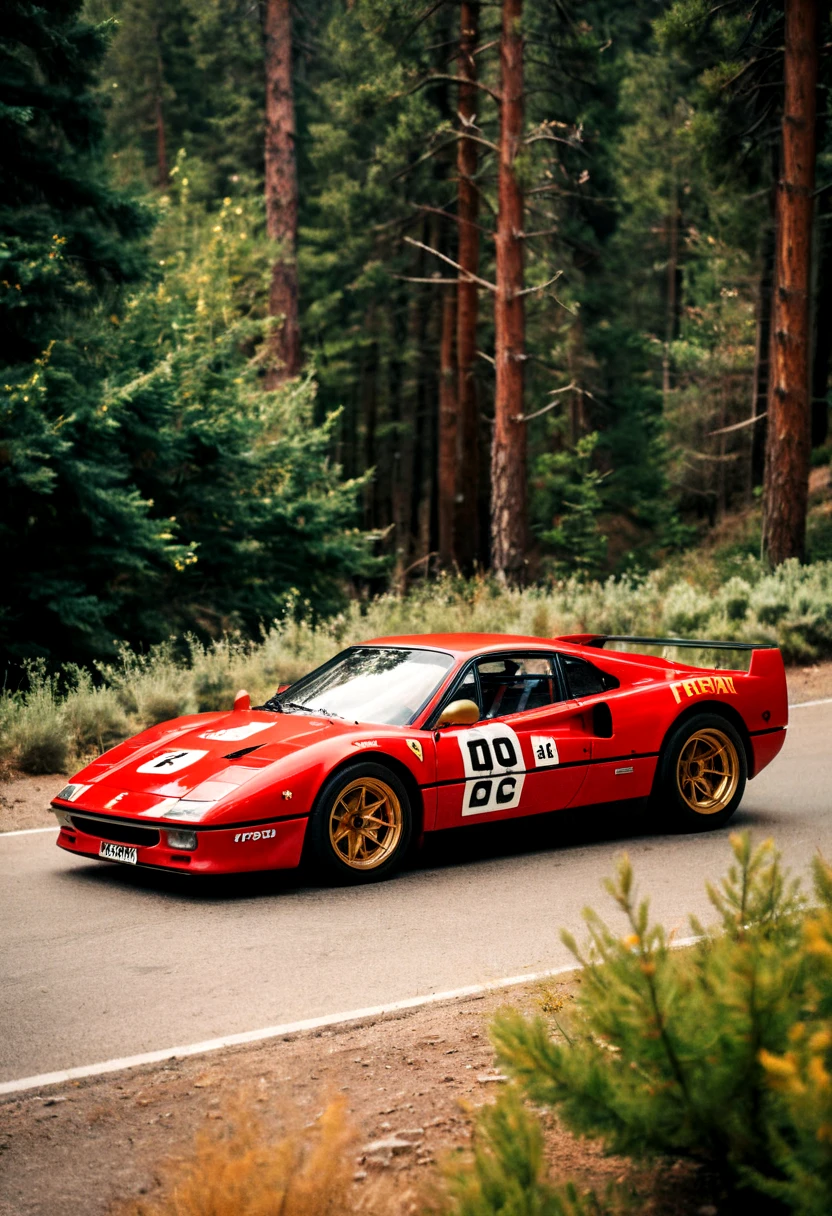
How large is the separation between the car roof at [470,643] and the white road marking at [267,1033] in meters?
2.88

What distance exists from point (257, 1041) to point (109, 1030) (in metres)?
0.66

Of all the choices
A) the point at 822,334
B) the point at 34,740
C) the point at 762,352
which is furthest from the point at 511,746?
the point at 762,352

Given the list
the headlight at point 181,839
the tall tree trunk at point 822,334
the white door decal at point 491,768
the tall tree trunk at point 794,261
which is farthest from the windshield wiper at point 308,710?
the tall tree trunk at point 822,334

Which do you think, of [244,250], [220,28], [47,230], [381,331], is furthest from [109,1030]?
[220,28]

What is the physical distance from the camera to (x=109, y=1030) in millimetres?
5395

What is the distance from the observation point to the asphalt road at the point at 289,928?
557 centimetres

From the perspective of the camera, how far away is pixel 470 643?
348 inches

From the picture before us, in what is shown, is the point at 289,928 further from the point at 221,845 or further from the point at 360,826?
the point at 360,826

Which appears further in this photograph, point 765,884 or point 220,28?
point 220,28

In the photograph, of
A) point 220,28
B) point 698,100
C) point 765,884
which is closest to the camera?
point 765,884

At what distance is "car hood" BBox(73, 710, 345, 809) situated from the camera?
748 centimetres

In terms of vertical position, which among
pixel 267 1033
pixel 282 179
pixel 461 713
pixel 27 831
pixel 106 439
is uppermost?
pixel 282 179

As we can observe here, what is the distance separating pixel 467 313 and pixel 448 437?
15.4ft

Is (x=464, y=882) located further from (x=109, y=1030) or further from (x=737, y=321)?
(x=737, y=321)
